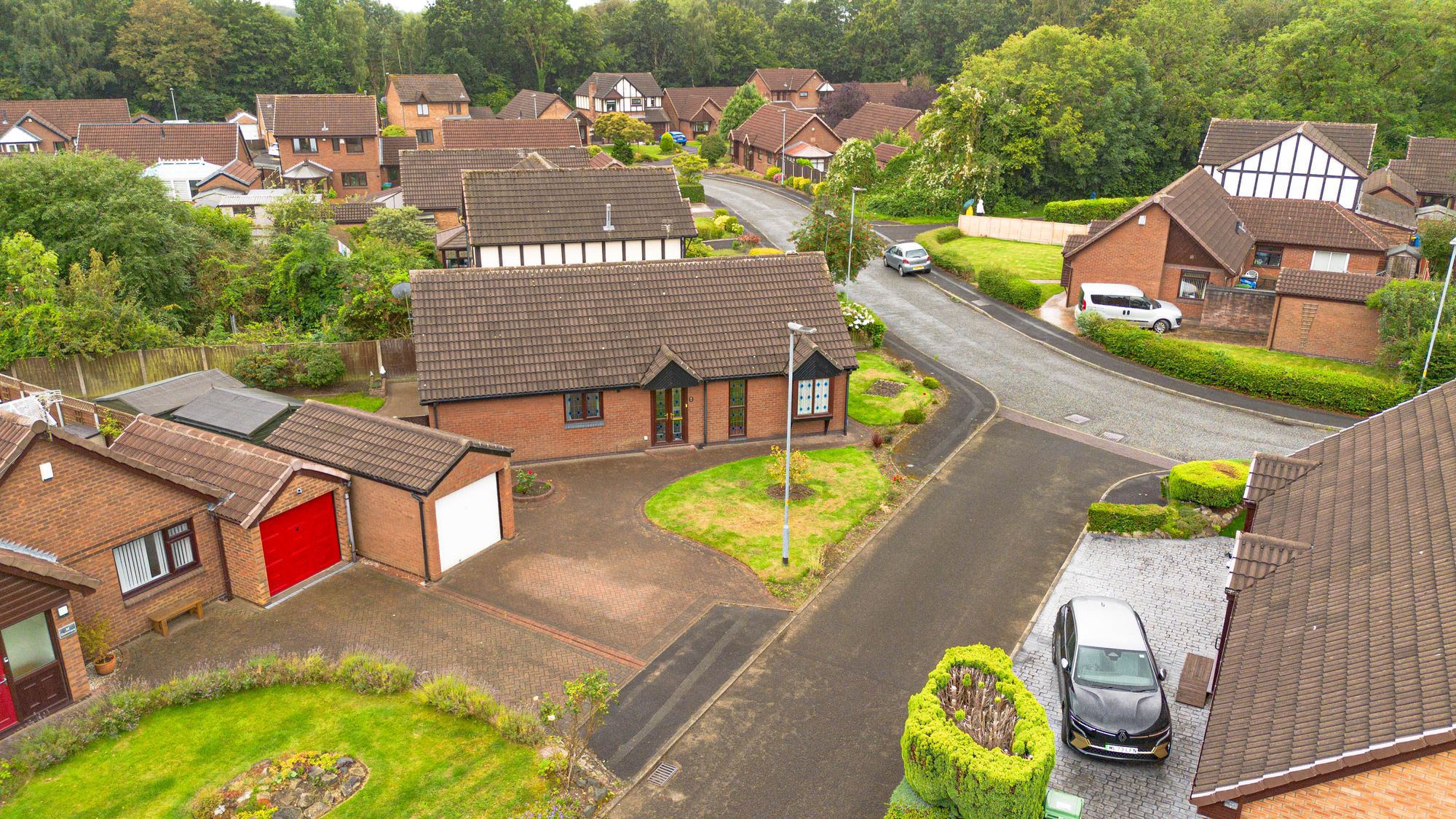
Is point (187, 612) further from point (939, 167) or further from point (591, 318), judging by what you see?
point (939, 167)

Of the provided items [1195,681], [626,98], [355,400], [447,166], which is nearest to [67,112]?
[626,98]

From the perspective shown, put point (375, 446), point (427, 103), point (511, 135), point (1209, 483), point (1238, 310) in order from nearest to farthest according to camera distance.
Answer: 1. point (375, 446)
2. point (1209, 483)
3. point (1238, 310)
4. point (511, 135)
5. point (427, 103)

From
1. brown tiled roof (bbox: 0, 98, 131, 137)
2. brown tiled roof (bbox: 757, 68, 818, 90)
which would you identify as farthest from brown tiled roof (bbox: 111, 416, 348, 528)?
brown tiled roof (bbox: 757, 68, 818, 90)

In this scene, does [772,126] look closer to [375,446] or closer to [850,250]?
[850,250]

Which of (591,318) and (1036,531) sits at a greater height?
(591,318)

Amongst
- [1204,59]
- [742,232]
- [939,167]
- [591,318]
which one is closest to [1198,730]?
[591,318]

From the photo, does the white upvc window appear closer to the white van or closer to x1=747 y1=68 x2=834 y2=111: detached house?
the white van
